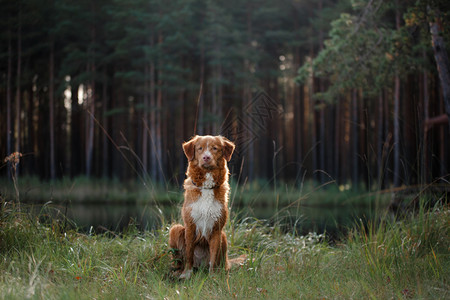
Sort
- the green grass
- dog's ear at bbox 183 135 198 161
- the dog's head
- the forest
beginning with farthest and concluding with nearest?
the forest < dog's ear at bbox 183 135 198 161 < the dog's head < the green grass

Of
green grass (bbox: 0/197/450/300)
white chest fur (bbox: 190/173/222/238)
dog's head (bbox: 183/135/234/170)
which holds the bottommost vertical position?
green grass (bbox: 0/197/450/300)

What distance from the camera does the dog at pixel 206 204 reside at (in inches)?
157

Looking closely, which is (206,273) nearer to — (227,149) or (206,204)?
(206,204)

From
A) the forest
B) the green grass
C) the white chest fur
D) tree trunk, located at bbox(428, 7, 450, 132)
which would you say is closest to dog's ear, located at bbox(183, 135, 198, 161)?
the white chest fur

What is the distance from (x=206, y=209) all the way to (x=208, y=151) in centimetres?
61

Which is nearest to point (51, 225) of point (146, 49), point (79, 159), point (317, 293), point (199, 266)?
point (199, 266)

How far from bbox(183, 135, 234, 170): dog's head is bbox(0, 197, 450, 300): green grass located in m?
1.11

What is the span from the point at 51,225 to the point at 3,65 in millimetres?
18591

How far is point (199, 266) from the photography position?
4191 millimetres

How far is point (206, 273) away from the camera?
408 cm

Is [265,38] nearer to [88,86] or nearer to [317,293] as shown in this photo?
[88,86]

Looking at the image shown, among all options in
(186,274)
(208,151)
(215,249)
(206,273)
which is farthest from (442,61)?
(186,274)

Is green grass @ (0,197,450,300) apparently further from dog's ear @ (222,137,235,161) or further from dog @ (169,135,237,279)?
dog's ear @ (222,137,235,161)

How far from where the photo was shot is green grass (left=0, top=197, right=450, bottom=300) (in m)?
A: 3.32
